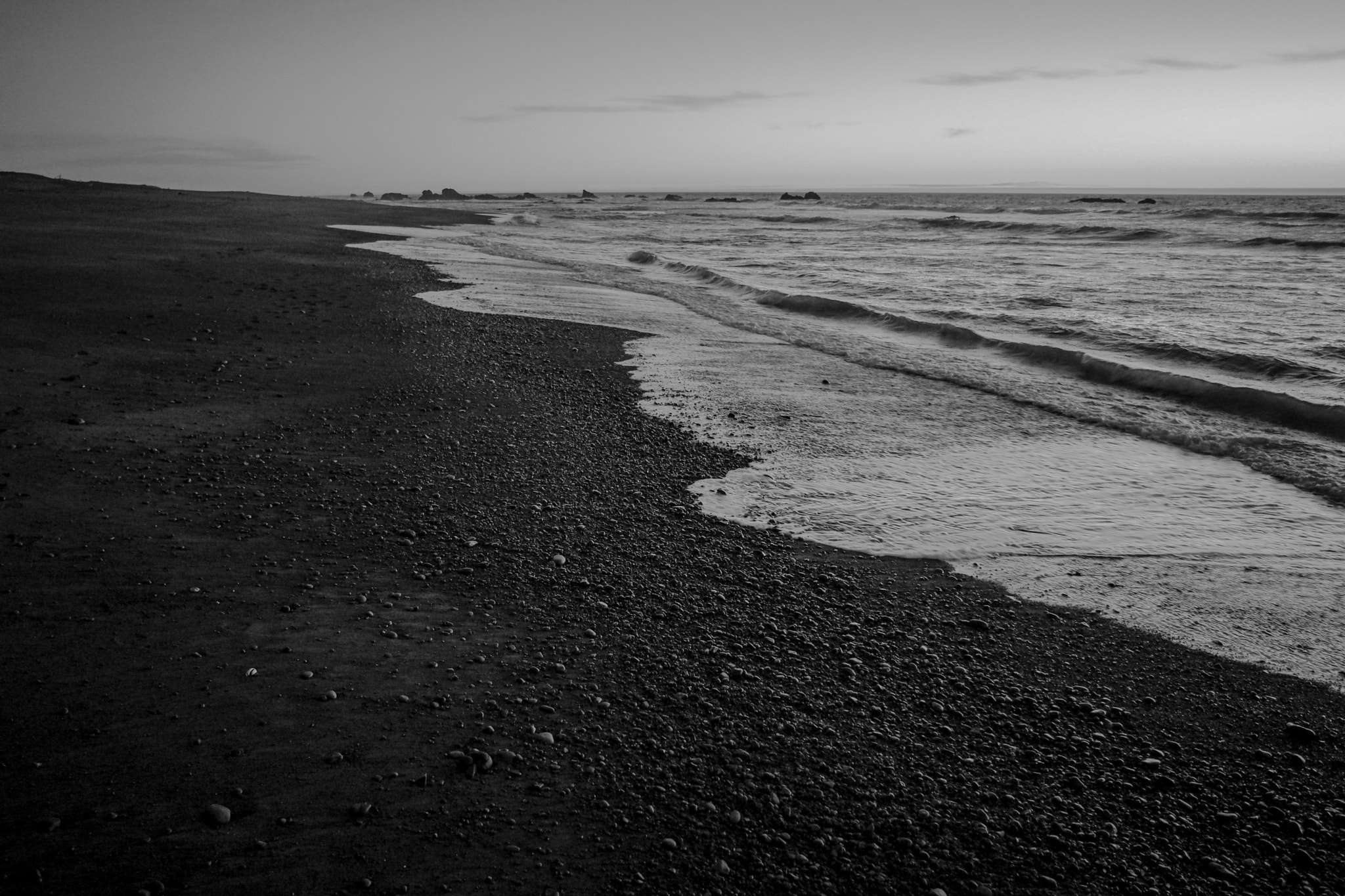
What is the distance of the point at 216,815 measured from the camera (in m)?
2.89

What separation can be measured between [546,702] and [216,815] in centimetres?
137

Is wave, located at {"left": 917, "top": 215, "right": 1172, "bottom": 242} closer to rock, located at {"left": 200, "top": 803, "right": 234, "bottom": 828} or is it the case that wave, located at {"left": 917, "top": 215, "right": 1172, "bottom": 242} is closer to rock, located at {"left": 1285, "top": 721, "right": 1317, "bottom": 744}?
rock, located at {"left": 1285, "top": 721, "right": 1317, "bottom": 744}

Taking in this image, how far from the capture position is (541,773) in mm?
3262

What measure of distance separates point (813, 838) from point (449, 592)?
2.56m

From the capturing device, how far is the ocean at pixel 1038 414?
17.7ft

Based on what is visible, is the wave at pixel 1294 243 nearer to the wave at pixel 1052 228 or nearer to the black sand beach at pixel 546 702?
the wave at pixel 1052 228

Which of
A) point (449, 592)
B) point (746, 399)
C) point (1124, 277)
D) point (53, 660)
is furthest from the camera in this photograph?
point (1124, 277)

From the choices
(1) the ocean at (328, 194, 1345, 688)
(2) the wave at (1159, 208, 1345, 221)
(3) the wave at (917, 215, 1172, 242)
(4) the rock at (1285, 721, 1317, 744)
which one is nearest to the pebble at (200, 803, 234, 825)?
(1) the ocean at (328, 194, 1345, 688)

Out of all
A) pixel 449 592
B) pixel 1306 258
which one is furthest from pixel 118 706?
pixel 1306 258

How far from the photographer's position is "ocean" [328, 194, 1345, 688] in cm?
538

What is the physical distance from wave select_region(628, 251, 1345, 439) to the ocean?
39mm

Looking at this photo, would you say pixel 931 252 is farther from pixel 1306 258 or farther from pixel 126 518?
pixel 126 518

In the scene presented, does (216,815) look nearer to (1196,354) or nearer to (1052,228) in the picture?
(1196,354)

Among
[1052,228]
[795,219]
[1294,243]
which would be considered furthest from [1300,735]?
[795,219]
